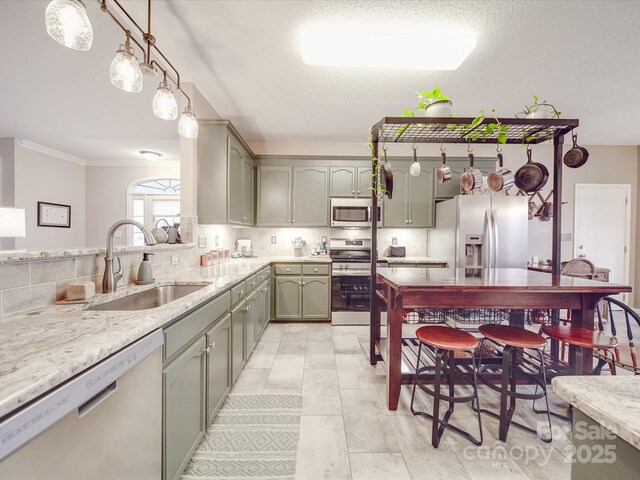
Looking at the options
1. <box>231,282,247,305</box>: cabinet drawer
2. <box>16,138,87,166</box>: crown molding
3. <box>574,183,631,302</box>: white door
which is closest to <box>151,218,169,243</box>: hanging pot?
<box>231,282,247,305</box>: cabinet drawer

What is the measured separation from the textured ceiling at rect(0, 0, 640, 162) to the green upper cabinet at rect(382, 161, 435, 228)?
905 mm

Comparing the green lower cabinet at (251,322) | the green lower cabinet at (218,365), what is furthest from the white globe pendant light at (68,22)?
the green lower cabinet at (251,322)

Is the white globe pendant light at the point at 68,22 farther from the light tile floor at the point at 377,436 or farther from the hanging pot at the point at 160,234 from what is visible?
the light tile floor at the point at 377,436

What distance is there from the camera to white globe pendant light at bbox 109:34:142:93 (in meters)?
1.21

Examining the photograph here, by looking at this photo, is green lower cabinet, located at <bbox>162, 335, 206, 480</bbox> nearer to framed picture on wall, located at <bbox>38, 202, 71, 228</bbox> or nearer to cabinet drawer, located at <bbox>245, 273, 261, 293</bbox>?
cabinet drawer, located at <bbox>245, 273, 261, 293</bbox>

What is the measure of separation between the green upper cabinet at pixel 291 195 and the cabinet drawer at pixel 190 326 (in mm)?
2369

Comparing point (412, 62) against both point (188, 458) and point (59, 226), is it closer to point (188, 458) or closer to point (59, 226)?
point (188, 458)

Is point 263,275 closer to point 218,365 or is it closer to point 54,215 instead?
point 218,365

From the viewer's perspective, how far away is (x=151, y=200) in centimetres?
541

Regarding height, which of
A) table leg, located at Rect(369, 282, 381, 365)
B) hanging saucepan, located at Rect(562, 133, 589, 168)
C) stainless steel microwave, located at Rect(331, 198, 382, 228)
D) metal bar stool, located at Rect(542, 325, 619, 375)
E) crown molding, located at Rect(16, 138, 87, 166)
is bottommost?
table leg, located at Rect(369, 282, 381, 365)

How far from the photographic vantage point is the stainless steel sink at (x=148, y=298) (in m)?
1.39

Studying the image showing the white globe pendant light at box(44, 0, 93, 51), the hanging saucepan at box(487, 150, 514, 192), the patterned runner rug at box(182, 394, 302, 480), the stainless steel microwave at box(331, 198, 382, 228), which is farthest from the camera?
the stainless steel microwave at box(331, 198, 382, 228)

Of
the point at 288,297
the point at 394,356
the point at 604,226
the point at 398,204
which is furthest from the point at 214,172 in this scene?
the point at 604,226

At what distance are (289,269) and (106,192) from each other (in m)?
4.54
